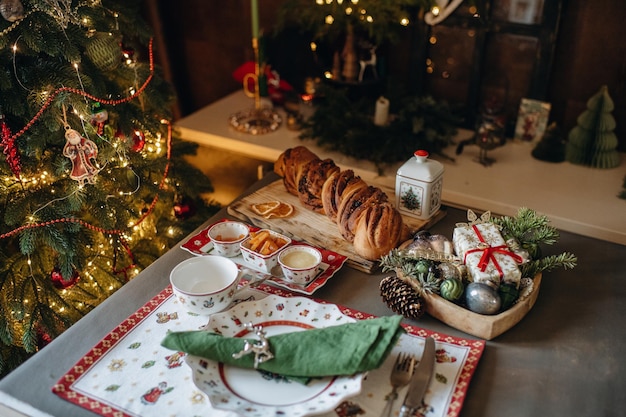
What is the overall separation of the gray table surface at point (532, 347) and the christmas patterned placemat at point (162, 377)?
0.02 metres

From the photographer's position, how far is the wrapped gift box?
109cm

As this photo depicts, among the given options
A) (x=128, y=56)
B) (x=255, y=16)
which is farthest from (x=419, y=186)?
(x=255, y=16)

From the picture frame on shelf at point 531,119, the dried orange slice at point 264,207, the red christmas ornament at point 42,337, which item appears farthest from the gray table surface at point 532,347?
→ the picture frame on shelf at point 531,119

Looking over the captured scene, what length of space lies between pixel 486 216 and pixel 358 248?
0.28 metres

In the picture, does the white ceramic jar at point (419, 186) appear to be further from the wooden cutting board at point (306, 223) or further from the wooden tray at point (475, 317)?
the wooden tray at point (475, 317)

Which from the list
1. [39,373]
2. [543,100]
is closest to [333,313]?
[39,373]

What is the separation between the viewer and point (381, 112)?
79.7 inches

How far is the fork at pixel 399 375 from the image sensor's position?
0.90 m

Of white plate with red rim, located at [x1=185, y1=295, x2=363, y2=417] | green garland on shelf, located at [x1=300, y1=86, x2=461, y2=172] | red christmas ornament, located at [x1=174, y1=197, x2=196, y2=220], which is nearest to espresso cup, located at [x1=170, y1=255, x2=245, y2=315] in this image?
white plate with red rim, located at [x1=185, y1=295, x2=363, y2=417]

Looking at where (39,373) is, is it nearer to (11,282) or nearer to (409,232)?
(11,282)

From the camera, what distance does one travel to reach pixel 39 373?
0.97 m

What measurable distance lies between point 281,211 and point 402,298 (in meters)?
0.46

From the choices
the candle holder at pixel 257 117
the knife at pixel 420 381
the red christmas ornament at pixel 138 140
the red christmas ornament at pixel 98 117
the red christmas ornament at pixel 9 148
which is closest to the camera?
the knife at pixel 420 381

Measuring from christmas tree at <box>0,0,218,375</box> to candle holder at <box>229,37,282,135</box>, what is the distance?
468mm
